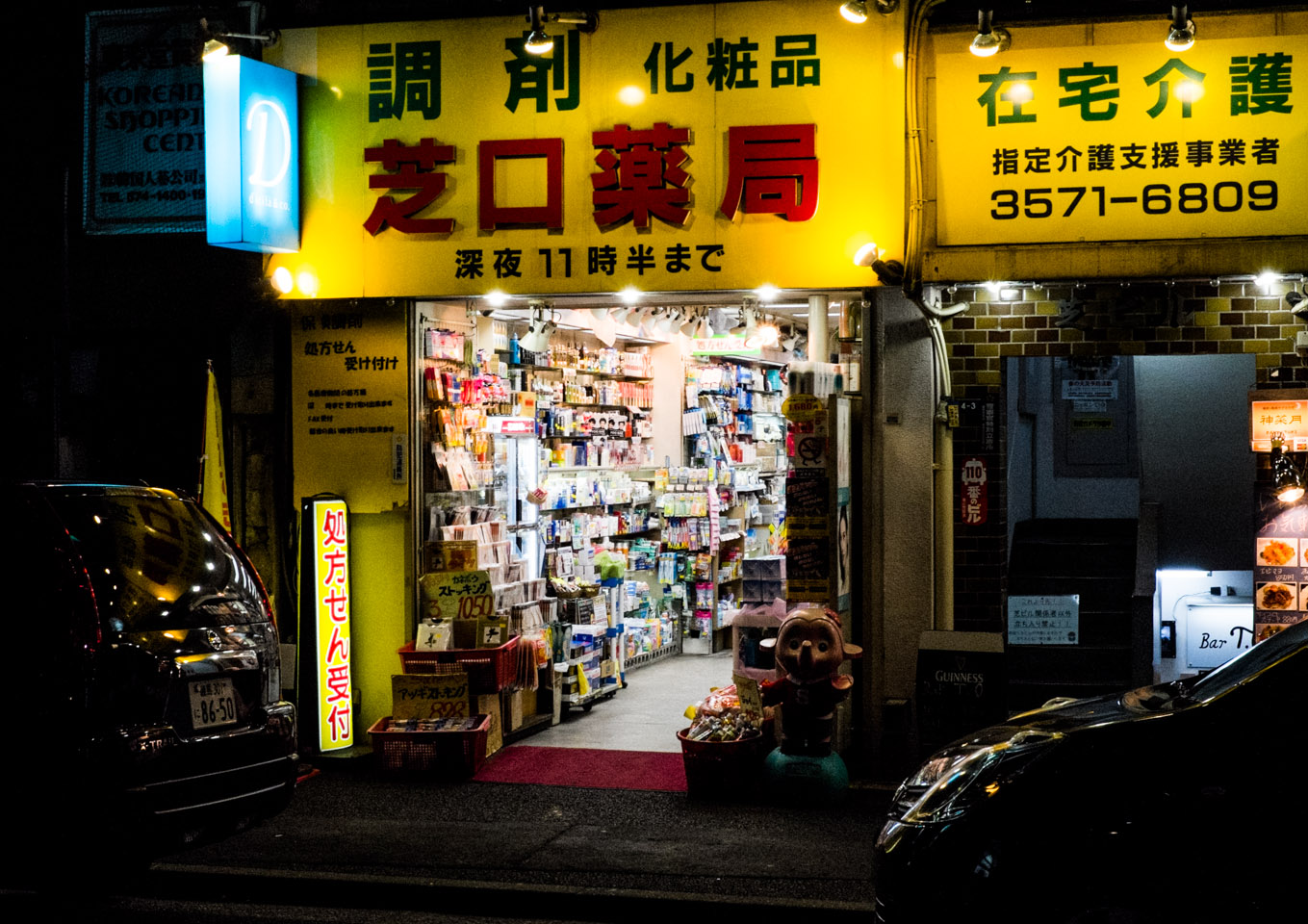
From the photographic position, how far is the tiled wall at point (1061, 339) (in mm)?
9117

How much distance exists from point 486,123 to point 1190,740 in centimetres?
703

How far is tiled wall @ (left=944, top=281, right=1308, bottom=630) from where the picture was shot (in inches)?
359

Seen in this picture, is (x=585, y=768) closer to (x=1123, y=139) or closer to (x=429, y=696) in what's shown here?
(x=429, y=696)

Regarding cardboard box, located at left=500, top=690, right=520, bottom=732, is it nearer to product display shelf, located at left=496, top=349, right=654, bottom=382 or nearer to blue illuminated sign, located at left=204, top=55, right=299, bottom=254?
product display shelf, located at left=496, top=349, right=654, bottom=382

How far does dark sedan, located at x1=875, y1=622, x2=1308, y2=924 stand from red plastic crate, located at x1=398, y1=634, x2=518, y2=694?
518cm

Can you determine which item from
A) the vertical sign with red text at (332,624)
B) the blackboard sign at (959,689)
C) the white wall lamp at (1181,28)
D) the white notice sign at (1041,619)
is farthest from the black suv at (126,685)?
the white wall lamp at (1181,28)

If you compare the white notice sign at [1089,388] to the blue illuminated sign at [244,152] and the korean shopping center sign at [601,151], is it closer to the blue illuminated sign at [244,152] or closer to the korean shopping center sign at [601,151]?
the korean shopping center sign at [601,151]

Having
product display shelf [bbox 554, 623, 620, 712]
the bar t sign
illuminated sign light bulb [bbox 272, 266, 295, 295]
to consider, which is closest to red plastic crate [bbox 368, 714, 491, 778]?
product display shelf [bbox 554, 623, 620, 712]

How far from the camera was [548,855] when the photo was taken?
7359 millimetres

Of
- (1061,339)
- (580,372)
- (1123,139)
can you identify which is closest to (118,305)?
(580,372)

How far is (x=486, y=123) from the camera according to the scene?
381 inches

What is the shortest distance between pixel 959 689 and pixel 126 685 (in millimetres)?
5348

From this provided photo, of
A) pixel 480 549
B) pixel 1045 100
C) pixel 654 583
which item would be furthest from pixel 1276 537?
pixel 654 583

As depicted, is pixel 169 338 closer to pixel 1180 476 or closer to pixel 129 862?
pixel 129 862
